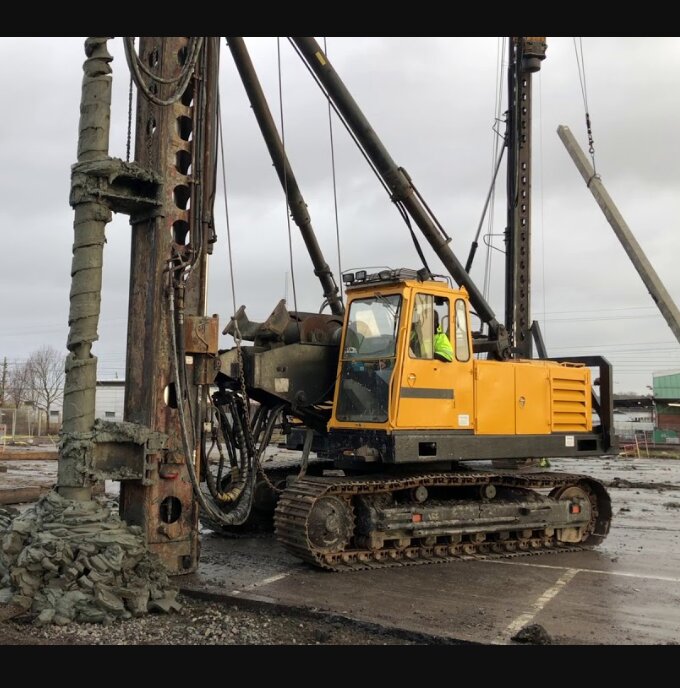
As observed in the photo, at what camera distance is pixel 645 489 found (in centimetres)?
1908

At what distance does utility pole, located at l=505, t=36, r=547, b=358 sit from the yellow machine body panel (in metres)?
5.83

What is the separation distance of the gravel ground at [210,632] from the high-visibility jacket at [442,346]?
4.05 m

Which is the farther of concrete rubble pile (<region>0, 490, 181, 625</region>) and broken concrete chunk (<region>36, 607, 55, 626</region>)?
concrete rubble pile (<region>0, 490, 181, 625</region>)

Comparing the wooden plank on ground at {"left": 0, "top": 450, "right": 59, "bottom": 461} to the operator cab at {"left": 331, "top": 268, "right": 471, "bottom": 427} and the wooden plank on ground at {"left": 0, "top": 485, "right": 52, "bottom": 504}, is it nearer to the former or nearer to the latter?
the wooden plank on ground at {"left": 0, "top": 485, "right": 52, "bottom": 504}

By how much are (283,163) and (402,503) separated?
17.8 ft

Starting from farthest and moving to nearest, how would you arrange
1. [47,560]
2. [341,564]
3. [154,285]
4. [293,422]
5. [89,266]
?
[293,422], [341,564], [154,285], [89,266], [47,560]

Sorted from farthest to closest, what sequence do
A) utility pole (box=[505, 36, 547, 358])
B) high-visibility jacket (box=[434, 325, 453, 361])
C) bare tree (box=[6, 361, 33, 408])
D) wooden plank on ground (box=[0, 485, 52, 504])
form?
bare tree (box=[6, 361, 33, 408]) → utility pole (box=[505, 36, 547, 358]) → wooden plank on ground (box=[0, 485, 52, 504]) → high-visibility jacket (box=[434, 325, 453, 361])

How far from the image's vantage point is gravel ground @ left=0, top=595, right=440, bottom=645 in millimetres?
5965

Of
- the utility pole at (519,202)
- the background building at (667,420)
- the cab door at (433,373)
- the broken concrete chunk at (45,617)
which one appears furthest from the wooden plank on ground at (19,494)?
the background building at (667,420)

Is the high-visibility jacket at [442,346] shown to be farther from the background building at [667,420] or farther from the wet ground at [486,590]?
the background building at [667,420]

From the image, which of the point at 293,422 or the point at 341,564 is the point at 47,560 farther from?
the point at 293,422

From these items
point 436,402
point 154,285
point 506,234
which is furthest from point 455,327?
point 506,234

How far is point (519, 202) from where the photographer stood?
16391mm

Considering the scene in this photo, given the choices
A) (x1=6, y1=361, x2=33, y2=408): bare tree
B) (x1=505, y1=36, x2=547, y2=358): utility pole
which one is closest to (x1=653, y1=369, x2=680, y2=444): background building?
(x1=505, y1=36, x2=547, y2=358): utility pole
